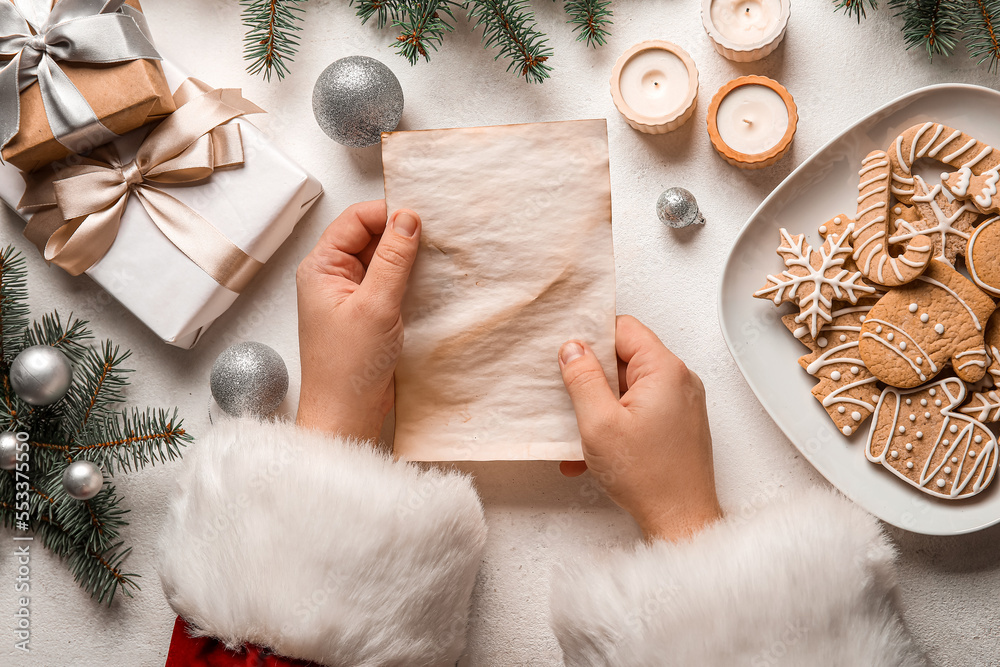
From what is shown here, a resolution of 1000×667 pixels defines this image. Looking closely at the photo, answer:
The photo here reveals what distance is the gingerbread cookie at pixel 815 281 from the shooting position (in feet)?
2.72

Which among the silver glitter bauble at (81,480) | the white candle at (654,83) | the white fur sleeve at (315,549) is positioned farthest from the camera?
the white candle at (654,83)

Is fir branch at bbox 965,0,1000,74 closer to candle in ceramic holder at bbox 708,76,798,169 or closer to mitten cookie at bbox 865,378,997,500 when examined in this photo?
candle in ceramic holder at bbox 708,76,798,169

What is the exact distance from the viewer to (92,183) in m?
0.85

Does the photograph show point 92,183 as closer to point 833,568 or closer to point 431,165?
point 431,165

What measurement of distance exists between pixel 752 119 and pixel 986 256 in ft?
1.11

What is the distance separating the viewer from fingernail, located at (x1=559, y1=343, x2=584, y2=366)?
81 centimetres

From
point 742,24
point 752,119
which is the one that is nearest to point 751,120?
point 752,119

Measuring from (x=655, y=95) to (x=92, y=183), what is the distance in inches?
30.6

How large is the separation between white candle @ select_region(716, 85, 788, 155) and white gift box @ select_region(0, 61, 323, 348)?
0.59 m

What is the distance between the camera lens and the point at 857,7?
0.86m

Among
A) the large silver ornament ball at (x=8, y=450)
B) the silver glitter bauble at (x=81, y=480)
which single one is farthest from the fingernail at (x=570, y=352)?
the large silver ornament ball at (x=8, y=450)

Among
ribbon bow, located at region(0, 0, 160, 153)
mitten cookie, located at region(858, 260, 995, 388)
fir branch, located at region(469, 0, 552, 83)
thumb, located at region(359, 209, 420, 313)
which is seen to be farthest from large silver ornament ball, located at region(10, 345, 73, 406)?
mitten cookie, located at region(858, 260, 995, 388)

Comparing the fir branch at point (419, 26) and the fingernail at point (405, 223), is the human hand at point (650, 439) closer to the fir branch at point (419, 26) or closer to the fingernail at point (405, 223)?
the fingernail at point (405, 223)

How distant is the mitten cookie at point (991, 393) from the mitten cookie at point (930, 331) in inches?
0.9
